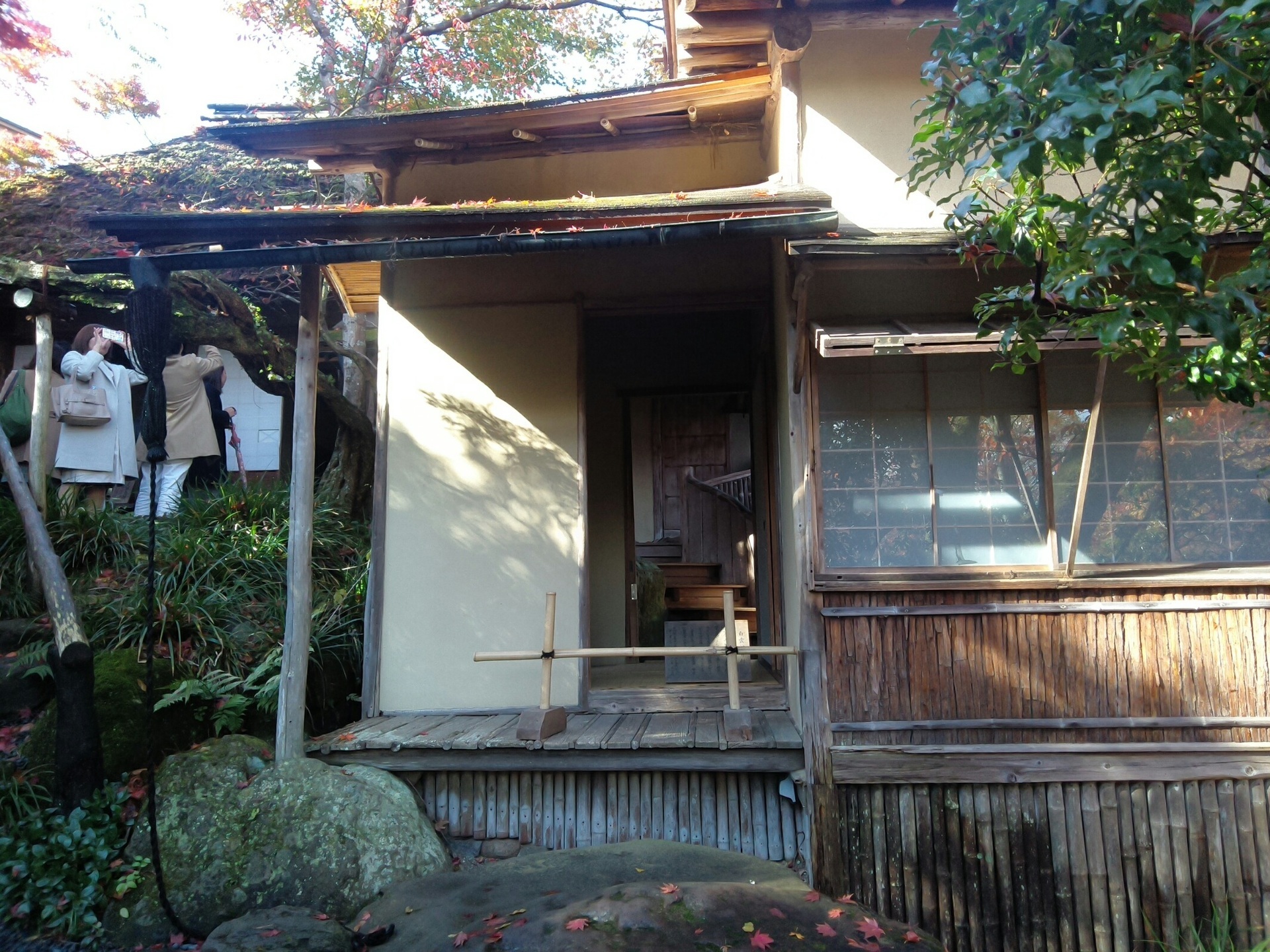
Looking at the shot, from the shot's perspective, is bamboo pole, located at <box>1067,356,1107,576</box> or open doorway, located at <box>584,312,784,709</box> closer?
bamboo pole, located at <box>1067,356,1107,576</box>

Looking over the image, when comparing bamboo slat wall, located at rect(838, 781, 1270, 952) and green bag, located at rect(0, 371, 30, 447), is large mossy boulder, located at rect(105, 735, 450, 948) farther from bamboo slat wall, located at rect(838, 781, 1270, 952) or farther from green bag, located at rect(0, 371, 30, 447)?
green bag, located at rect(0, 371, 30, 447)

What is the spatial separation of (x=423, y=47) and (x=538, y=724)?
40.4 feet

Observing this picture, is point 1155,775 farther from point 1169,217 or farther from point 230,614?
point 230,614

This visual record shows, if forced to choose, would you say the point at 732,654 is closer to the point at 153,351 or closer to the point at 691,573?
the point at 153,351

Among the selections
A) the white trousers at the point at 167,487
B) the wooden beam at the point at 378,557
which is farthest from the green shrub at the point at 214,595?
the wooden beam at the point at 378,557

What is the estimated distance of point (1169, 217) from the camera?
9.80 ft

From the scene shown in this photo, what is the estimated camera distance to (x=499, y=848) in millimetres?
5246

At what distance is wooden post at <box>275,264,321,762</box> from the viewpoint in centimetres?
525

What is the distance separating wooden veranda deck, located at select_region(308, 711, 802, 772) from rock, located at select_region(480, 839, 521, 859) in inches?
18.6

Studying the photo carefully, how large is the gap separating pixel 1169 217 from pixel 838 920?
10.5 ft

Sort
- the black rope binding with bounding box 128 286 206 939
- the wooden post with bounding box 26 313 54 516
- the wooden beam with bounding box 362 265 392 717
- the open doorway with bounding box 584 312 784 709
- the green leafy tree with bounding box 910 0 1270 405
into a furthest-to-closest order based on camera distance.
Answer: the open doorway with bounding box 584 312 784 709, the wooden post with bounding box 26 313 54 516, the wooden beam with bounding box 362 265 392 717, the black rope binding with bounding box 128 286 206 939, the green leafy tree with bounding box 910 0 1270 405

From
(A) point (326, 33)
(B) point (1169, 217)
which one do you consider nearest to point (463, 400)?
(B) point (1169, 217)

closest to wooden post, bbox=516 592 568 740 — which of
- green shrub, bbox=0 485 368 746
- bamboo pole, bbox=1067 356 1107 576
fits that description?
green shrub, bbox=0 485 368 746

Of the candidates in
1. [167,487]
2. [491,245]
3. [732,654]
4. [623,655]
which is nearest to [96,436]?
[167,487]
